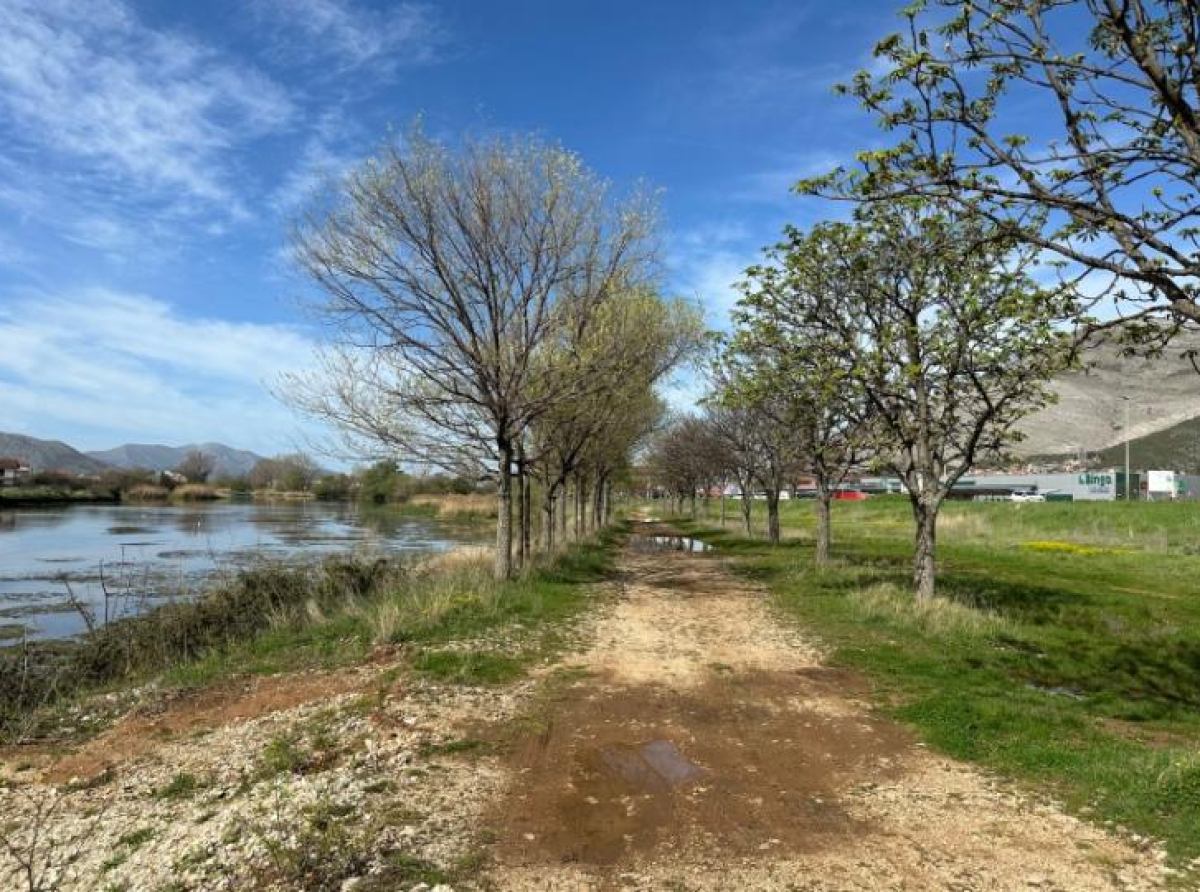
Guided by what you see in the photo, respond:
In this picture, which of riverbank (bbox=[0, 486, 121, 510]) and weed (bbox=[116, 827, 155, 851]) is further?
riverbank (bbox=[0, 486, 121, 510])

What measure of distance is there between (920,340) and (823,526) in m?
10.5

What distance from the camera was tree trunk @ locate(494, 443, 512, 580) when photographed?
1655cm

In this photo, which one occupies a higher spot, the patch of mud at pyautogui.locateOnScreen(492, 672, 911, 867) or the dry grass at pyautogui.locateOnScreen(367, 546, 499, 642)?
the dry grass at pyautogui.locateOnScreen(367, 546, 499, 642)

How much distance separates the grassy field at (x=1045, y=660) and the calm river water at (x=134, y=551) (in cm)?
1279

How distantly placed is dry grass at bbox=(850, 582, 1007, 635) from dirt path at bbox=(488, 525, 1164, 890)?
157 inches

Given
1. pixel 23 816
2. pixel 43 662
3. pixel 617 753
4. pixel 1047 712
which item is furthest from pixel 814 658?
pixel 43 662

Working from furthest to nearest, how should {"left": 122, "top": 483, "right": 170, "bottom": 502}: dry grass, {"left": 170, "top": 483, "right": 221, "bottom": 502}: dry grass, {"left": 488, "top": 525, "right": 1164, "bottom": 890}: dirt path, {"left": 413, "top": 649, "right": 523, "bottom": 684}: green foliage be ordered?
{"left": 170, "top": 483, "right": 221, "bottom": 502}: dry grass, {"left": 122, "top": 483, "right": 170, "bottom": 502}: dry grass, {"left": 413, "top": 649, "right": 523, "bottom": 684}: green foliage, {"left": 488, "top": 525, "right": 1164, "bottom": 890}: dirt path

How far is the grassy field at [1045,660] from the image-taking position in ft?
21.0

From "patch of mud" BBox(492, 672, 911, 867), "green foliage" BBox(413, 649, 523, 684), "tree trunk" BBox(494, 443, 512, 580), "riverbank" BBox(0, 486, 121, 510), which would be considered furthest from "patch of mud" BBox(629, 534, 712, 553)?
"riverbank" BBox(0, 486, 121, 510)

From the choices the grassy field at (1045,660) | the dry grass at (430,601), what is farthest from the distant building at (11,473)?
the grassy field at (1045,660)

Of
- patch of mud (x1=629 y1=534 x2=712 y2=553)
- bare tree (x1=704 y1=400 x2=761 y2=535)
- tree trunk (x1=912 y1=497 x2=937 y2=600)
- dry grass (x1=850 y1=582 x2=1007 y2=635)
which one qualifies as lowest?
patch of mud (x1=629 y1=534 x2=712 y2=553)

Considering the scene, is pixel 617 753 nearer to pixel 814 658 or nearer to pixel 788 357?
pixel 814 658

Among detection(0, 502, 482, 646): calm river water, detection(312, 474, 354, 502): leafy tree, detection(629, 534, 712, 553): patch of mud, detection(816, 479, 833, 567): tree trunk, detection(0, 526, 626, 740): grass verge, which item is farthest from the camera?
detection(312, 474, 354, 502): leafy tree

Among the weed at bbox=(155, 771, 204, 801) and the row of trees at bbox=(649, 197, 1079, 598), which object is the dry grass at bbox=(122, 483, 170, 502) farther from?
the weed at bbox=(155, 771, 204, 801)
